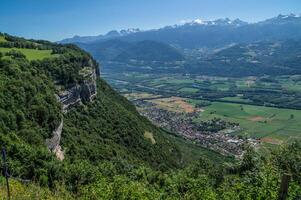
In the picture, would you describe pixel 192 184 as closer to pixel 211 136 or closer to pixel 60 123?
pixel 60 123

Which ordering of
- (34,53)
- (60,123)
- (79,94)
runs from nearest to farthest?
(60,123) → (79,94) → (34,53)

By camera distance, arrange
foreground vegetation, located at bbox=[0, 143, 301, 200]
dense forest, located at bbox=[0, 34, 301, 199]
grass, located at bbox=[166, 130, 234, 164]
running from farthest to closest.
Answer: grass, located at bbox=[166, 130, 234, 164] < dense forest, located at bbox=[0, 34, 301, 199] < foreground vegetation, located at bbox=[0, 143, 301, 200]

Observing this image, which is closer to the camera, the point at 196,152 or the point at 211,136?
the point at 196,152

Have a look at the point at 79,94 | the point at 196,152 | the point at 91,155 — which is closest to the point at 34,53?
the point at 79,94

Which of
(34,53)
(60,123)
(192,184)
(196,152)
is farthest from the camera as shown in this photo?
(196,152)

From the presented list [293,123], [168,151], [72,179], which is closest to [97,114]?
[168,151]

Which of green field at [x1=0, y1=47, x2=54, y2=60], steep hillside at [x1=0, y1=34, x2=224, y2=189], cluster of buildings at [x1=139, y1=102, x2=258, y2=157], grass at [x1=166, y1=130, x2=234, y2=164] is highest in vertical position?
green field at [x1=0, y1=47, x2=54, y2=60]

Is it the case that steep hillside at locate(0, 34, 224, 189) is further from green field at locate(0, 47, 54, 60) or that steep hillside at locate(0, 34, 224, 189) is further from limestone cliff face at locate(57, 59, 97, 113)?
green field at locate(0, 47, 54, 60)

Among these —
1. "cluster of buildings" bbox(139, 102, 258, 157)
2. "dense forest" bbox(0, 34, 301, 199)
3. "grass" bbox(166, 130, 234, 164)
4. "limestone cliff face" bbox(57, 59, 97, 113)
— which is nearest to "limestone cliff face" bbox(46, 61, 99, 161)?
"limestone cliff face" bbox(57, 59, 97, 113)

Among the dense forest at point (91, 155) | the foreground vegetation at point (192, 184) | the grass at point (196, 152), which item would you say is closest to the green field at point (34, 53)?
the dense forest at point (91, 155)

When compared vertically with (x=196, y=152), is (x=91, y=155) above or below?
above
